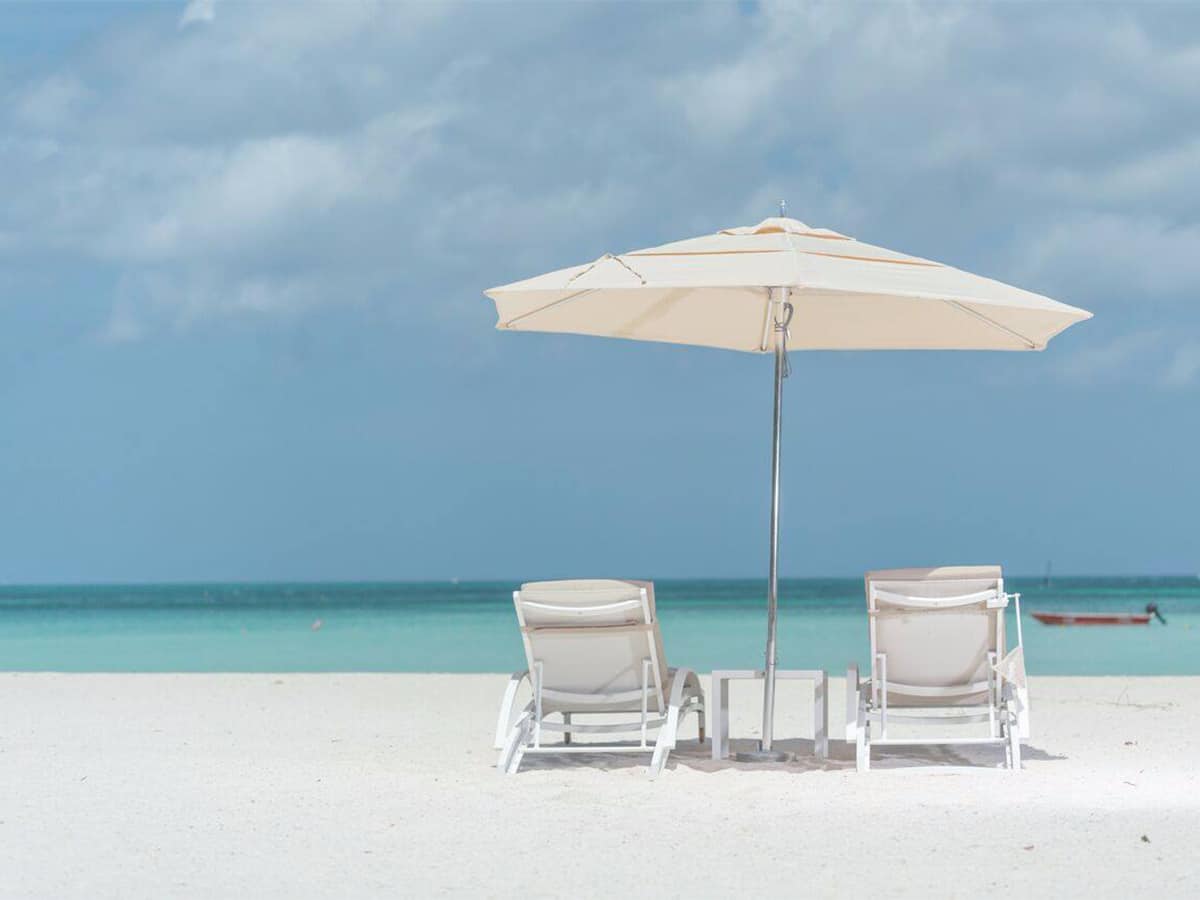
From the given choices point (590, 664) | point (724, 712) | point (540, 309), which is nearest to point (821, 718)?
point (724, 712)

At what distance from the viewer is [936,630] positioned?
228 inches

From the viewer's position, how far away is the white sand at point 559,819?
386 centimetres

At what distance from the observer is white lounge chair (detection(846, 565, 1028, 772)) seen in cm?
574

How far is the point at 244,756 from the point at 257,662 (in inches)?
639

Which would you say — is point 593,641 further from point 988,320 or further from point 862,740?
point 988,320

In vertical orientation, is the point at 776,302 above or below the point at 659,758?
above

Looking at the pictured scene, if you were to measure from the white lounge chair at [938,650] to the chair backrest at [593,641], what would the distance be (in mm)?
779

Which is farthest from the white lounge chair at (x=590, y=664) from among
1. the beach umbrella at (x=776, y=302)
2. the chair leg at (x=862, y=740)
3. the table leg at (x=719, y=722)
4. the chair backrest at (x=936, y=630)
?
the chair backrest at (x=936, y=630)

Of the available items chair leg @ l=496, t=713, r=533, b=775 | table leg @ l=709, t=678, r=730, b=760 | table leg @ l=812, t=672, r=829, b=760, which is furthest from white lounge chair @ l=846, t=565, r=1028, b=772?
chair leg @ l=496, t=713, r=533, b=775

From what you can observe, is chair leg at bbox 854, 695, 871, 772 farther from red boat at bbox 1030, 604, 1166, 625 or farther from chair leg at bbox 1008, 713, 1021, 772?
red boat at bbox 1030, 604, 1166, 625

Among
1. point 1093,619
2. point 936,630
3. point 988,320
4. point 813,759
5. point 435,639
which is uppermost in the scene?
point 988,320

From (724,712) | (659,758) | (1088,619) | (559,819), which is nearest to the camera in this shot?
(559,819)

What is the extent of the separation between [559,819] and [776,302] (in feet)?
7.60

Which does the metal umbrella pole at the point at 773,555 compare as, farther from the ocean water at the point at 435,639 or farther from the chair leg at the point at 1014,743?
the ocean water at the point at 435,639
